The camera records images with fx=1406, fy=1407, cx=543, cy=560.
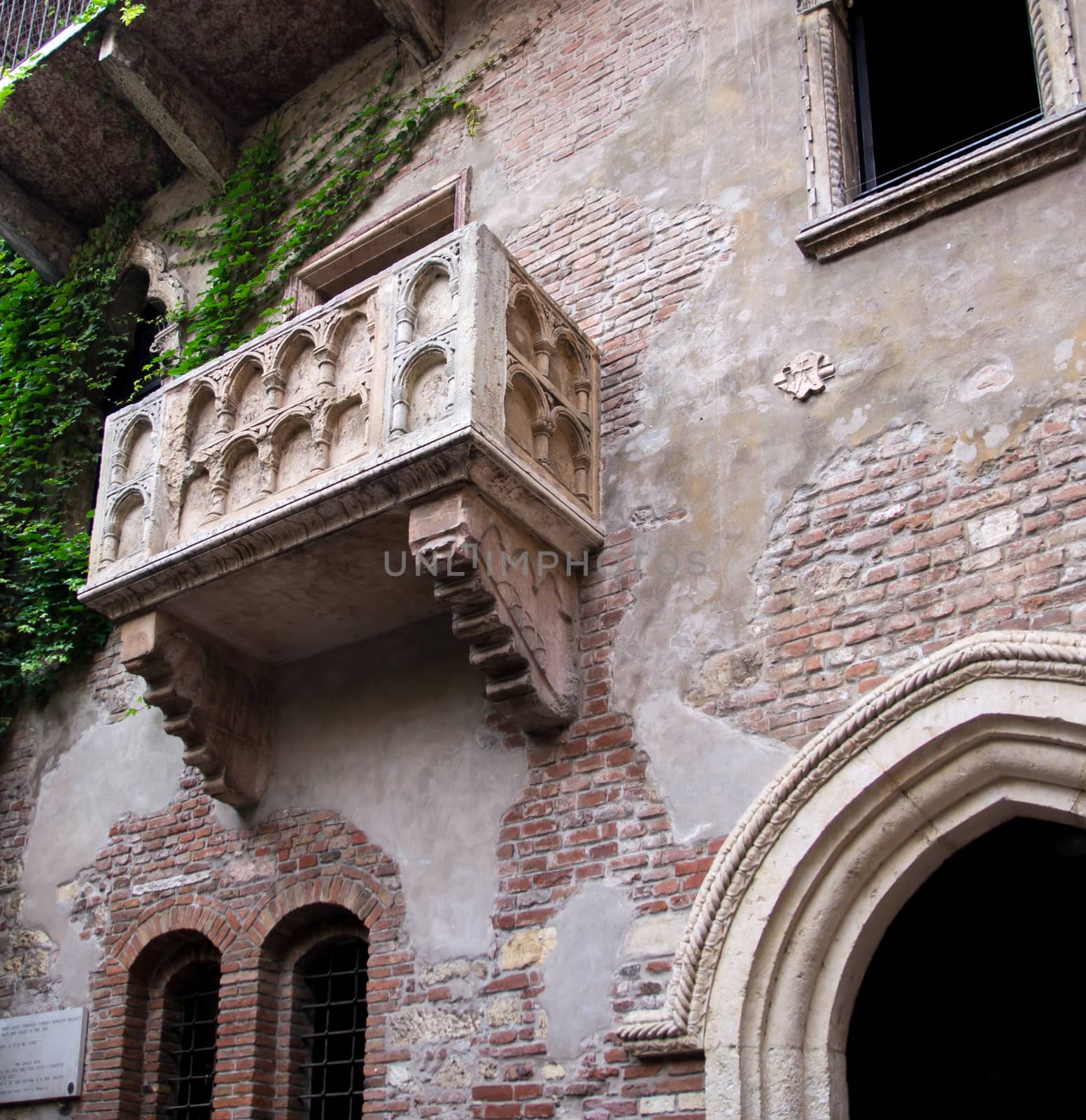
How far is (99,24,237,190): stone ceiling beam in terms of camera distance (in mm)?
9250

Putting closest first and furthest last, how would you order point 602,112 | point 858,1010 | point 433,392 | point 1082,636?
1. point 1082,636
2. point 858,1010
3. point 433,392
4. point 602,112

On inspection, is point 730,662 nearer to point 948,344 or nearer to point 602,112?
point 948,344

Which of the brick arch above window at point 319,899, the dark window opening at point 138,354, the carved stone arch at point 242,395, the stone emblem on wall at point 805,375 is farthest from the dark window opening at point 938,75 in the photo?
the dark window opening at point 138,354

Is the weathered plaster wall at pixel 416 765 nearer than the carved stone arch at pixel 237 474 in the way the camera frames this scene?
Yes

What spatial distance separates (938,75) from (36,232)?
20.8 ft

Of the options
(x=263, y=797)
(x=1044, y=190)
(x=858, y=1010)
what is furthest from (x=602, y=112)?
(x=858, y=1010)

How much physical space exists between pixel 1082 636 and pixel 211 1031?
4.72m

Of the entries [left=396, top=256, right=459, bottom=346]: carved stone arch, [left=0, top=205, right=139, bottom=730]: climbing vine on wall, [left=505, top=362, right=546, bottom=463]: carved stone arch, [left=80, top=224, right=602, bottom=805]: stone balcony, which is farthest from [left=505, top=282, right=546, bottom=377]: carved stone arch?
[left=0, top=205, right=139, bottom=730]: climbing vine on wall

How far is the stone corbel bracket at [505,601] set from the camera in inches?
225

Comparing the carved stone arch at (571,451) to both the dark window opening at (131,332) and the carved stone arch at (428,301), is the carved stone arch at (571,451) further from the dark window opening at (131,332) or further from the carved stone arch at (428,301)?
the dark window opening at (131,332)

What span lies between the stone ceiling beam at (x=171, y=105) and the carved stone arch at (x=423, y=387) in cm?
419

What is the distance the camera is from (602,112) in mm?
7633

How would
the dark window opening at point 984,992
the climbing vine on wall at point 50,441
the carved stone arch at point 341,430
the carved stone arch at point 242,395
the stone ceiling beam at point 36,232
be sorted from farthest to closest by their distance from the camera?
the stone ceiling beam at point 36,232 → the climbing vine on wall at point 50,441 → the carved stone arch at point 242,395 → the carved stone arch at point 341,430 → the dark window opening at point 984,992

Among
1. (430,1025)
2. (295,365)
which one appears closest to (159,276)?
(295,365)
